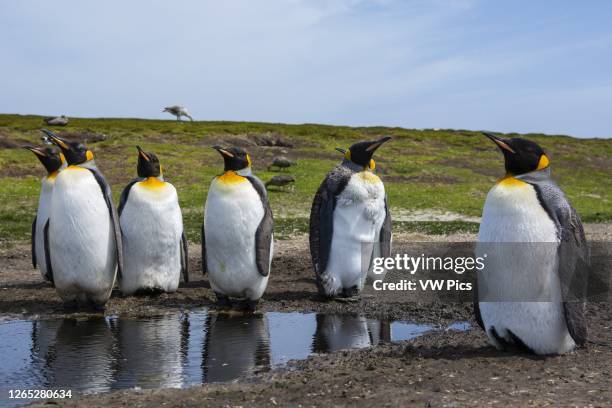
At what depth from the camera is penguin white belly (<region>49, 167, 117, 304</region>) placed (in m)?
7.21

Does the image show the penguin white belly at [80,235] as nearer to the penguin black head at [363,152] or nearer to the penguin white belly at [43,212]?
the penguin white belly at [43,212]

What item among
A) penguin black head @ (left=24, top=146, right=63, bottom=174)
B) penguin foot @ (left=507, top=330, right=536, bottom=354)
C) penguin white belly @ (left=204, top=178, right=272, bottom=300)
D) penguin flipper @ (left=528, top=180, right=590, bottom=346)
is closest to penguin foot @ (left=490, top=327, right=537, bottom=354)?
penguin foot @ (left=507, top=330, right=536, bottom=354)

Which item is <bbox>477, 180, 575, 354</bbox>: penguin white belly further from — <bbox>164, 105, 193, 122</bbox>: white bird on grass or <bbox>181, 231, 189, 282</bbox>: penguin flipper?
<bbox>164, 105, 193, 122</bbox>: white bird on grass

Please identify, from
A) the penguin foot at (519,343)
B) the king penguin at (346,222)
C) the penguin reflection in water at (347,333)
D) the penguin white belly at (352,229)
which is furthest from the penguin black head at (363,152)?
the penguin foot at (519,343)

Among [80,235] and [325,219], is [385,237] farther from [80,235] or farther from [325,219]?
[80,235]

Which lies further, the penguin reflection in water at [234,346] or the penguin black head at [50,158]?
the penguin black head at [50,158]

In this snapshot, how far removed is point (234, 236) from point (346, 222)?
122cm

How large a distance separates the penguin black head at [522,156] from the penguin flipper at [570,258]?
0.13 m

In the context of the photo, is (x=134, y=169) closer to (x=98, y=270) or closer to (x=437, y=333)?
(x=98, y=270)

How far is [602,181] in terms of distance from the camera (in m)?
31.1

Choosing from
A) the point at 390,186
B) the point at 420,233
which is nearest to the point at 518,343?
the point at 420,233

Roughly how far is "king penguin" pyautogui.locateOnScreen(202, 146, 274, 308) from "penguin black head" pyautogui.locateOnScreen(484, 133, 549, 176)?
116 inches

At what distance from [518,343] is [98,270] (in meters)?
4.01

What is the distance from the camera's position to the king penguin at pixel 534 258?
5234 mm
